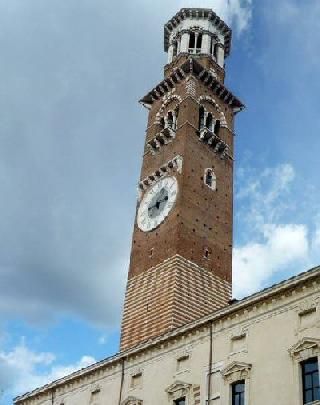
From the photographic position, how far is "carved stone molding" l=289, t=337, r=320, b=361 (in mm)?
20000

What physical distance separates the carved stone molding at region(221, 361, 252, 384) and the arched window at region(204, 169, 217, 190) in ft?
61.5

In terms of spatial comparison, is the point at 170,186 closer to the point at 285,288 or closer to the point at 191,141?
the point at 191,141

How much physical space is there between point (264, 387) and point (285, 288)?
130 inches

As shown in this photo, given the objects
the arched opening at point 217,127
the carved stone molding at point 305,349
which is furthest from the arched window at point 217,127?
the carved stone molding at point 305,349

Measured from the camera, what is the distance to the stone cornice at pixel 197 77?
43844mm

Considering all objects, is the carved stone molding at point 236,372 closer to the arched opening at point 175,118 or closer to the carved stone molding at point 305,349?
the carved stone molding at point 305,349

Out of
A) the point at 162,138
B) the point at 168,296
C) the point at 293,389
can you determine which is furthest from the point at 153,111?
the point at 293,389

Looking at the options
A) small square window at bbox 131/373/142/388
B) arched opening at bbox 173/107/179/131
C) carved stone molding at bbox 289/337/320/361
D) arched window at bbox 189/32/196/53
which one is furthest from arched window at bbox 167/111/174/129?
carved stone molding at bbox 289/337/320/361

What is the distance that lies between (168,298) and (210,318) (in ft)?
33.2

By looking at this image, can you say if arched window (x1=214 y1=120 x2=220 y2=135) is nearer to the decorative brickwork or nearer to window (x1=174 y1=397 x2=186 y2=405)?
the decorative brickwork

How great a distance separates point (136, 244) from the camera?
38625 millimetres

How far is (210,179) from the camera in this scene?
40281 mm

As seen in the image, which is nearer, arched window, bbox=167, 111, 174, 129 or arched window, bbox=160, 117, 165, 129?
arched window, bbox=167, 111, 174, 129

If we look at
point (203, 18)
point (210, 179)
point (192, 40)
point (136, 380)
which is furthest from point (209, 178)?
point (136, 380)
